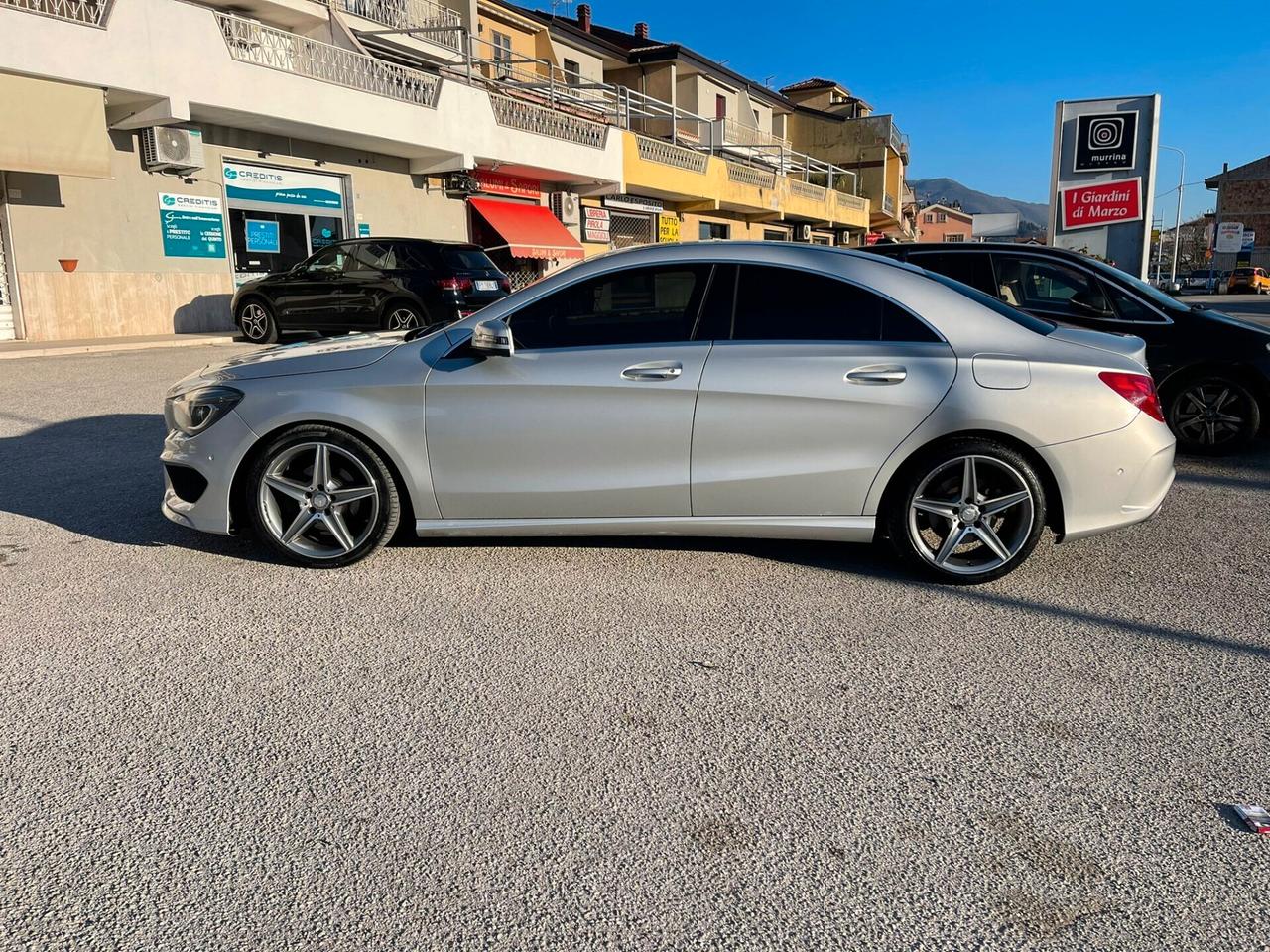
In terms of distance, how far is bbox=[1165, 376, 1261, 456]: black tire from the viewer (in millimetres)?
7230

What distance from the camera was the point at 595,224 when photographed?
101 ft

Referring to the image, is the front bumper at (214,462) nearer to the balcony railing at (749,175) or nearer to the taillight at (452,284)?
the taillight at (452,284)

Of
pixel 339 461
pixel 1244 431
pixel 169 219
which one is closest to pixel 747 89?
pixel 169 219

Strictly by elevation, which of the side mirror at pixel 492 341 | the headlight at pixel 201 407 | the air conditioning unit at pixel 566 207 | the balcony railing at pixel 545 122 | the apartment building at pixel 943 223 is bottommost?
Result: the headlight at pixel 201 407

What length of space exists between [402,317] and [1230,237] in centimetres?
9248

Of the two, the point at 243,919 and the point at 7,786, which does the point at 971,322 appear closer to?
the point at 243,919

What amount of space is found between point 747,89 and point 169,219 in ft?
124

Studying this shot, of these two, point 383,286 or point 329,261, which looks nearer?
point 383,286

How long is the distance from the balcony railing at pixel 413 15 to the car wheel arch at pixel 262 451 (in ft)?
70.7

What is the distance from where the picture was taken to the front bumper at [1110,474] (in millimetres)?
4285

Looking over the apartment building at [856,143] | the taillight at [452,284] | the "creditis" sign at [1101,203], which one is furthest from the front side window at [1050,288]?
the apartment building at [856,143]

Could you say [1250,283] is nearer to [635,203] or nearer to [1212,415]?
[635,203]

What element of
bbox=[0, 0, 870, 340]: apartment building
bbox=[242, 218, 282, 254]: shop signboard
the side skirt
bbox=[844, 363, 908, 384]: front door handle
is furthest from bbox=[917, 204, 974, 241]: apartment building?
the side skirt

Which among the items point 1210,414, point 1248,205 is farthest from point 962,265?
point 1248,205
